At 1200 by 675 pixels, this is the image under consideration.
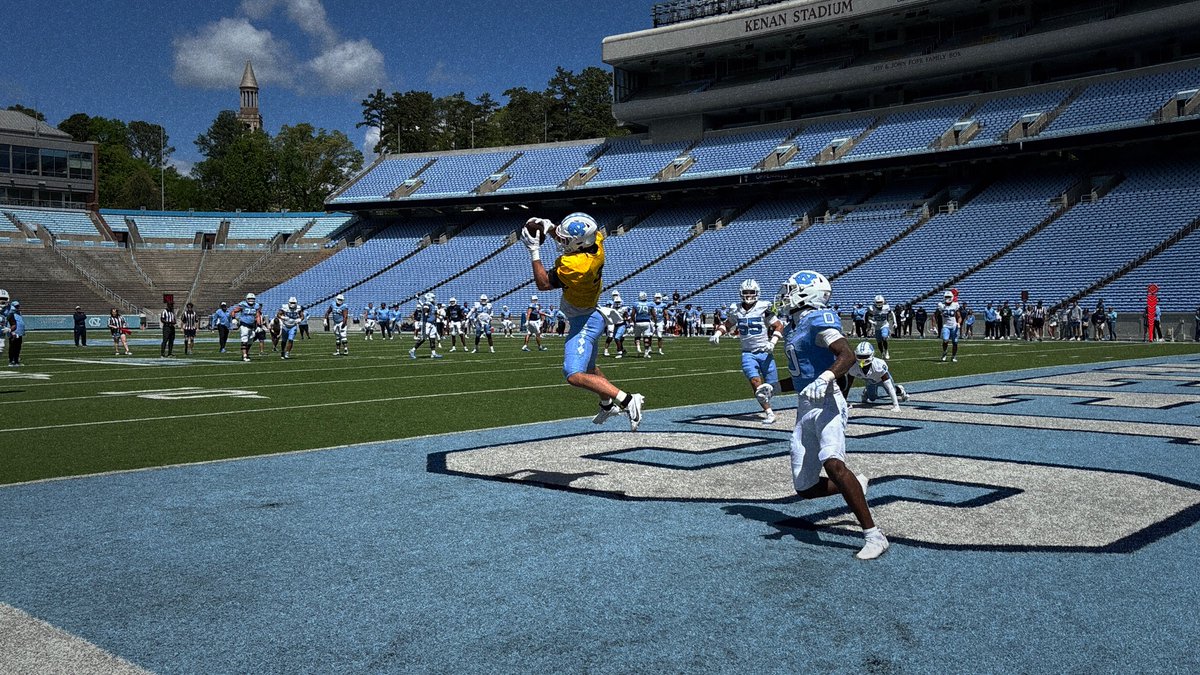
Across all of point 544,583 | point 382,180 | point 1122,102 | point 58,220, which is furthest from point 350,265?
point 544,583

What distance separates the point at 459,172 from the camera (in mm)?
67500

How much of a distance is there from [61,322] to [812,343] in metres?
57.5

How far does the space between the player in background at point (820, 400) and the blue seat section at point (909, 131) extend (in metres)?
45.7

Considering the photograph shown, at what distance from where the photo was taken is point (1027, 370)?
21656mm

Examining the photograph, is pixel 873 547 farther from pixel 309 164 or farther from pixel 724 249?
pixel 309 164

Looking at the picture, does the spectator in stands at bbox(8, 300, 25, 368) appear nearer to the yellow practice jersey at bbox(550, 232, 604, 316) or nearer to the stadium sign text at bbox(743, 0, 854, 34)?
the yellow practice jersey at bbox(550, 232, 604, 316)

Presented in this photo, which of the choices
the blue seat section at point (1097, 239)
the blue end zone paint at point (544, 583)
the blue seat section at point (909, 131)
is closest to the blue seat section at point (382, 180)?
the blue seat section at point (909, 131)

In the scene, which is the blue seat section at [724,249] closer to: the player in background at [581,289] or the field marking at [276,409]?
the field marking at [276,409]

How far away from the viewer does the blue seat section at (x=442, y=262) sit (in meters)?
59.0

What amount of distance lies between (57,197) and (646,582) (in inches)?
3155

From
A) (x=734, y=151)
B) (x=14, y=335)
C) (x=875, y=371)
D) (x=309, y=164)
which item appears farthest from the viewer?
(x=309, y=164)

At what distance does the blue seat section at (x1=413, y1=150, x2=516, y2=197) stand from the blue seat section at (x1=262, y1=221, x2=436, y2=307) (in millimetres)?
2825

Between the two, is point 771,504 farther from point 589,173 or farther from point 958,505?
point 589,173

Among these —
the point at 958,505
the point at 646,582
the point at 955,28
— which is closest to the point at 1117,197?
the point at 955,28
